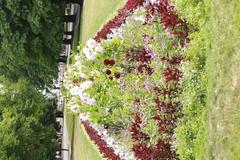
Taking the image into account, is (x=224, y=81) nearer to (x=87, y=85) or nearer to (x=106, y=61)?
(x=106, y=61)

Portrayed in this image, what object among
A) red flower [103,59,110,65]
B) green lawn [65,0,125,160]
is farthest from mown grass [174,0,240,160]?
green lawn [65,0,125,160]

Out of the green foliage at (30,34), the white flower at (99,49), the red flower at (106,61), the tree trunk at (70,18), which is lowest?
the red flower at (106,61)

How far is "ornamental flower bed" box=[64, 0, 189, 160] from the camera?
10359 mm

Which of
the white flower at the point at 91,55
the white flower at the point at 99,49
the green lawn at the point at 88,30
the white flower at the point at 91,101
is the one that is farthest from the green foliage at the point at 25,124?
the white flower at the point at 99,49

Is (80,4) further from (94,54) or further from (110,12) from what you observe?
(94,54)

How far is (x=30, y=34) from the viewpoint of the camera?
26781mm

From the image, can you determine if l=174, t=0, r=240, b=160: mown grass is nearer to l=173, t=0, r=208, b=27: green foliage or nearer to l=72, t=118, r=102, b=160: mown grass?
l=173, t=0, r=208, b=27: green foliage

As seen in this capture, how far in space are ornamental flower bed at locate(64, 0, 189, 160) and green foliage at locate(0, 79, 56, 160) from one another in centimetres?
1002

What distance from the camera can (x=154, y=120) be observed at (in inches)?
424

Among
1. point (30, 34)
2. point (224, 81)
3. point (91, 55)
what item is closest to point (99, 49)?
point (91, 55)

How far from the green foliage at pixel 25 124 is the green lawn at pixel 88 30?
1.39 meters

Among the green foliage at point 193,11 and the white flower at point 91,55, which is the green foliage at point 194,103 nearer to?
the green foliage at point 193,11

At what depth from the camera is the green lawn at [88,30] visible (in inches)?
758

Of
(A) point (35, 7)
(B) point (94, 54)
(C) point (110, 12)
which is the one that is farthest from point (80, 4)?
(B) point (94, 54)
